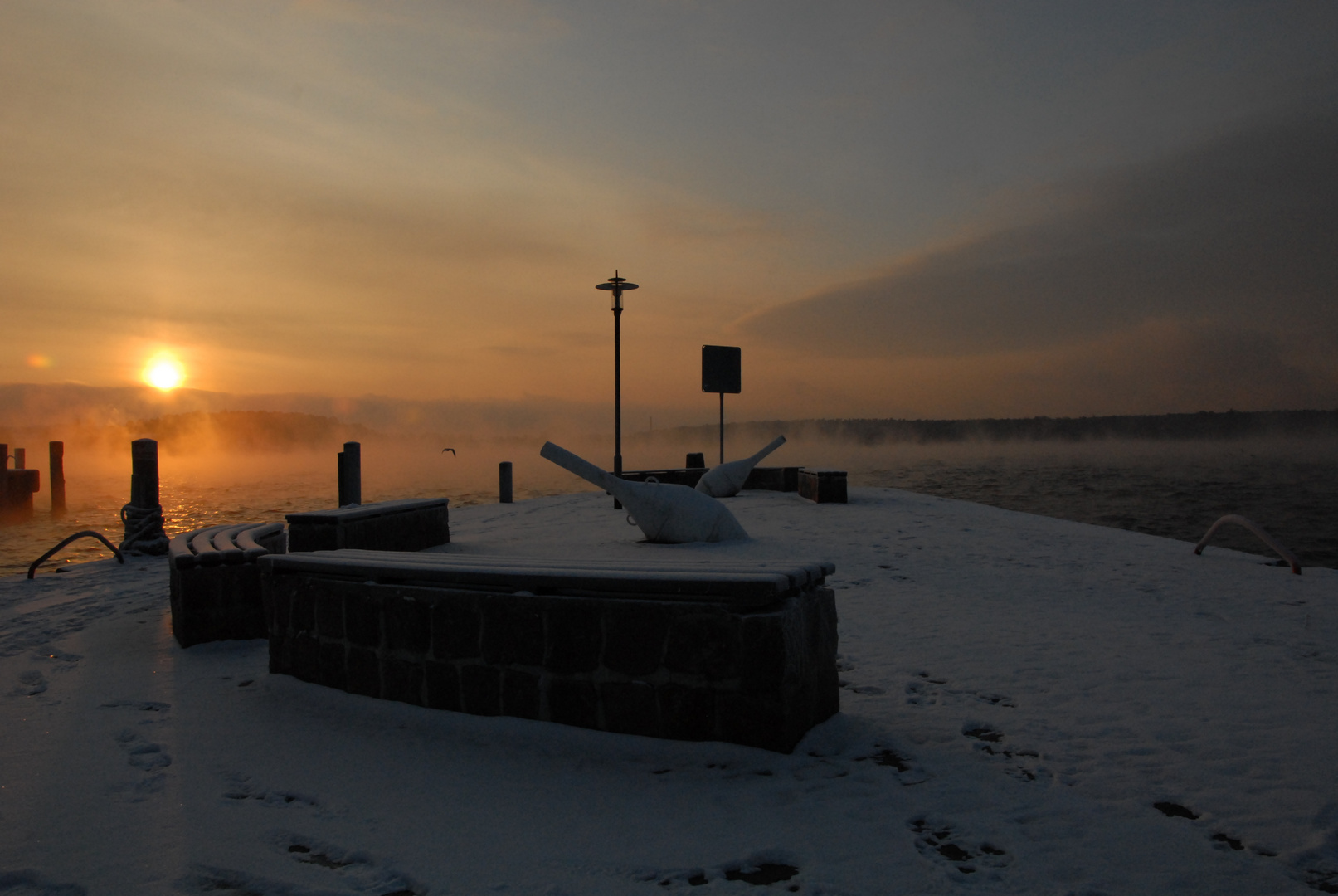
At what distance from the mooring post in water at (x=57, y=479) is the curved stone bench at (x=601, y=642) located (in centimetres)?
4171

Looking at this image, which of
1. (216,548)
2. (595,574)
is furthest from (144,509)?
(595,574)

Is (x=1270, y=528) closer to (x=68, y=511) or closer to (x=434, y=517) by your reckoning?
(x=434, y=517)

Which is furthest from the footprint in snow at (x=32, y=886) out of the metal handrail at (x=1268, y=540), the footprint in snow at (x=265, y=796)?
the metal handrail at (x=1268, y=540)

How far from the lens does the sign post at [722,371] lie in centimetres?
2631

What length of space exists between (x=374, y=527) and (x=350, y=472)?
5663 millimetres

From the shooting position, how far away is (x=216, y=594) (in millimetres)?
5875

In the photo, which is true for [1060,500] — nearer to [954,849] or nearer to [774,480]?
[774,480]

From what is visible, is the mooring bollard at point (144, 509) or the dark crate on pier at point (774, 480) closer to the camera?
the mooring bollard at point (144, 509)

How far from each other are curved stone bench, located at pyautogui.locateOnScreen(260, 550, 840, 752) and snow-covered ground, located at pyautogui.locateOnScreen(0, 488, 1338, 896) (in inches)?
4.7

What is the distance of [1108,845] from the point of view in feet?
8.87

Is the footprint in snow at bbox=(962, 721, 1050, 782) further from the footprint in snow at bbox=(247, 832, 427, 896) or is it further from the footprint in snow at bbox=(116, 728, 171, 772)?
the footprint in snow at bbox=(116, 728, 171, 772)

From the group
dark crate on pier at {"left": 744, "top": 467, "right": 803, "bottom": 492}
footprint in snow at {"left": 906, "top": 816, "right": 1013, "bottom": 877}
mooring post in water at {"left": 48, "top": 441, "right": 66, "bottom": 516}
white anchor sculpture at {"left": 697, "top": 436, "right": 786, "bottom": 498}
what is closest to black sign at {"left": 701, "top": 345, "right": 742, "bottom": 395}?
A: dark crate on pier at {"left": 744, "top": 467, "right": 803, "bottom": 492}

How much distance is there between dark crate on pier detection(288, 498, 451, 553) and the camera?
850 cm

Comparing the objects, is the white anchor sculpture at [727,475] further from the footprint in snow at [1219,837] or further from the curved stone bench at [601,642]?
the footprint in snow at [1219,837]
